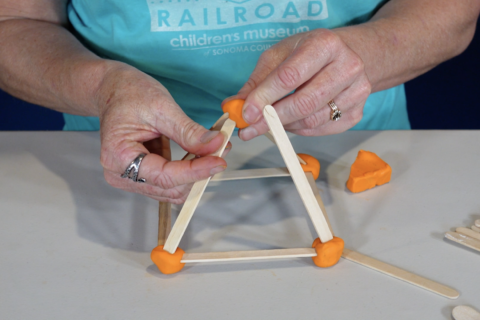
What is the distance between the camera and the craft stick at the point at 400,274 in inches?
22.1

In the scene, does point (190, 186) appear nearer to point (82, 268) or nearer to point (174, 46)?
point (82, 268)

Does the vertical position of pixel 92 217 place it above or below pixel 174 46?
below

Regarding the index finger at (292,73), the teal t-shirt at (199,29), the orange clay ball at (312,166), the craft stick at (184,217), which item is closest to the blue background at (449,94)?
the teal t-shirt at (199,29)

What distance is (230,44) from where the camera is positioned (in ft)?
3.01

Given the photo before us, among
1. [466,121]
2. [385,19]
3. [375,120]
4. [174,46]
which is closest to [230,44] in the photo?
[174,46]

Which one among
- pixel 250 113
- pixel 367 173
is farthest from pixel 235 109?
pixel 367 173

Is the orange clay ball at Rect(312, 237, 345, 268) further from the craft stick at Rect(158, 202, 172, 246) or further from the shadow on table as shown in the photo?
the craft stick at Rect(158, 202, 172, 246)

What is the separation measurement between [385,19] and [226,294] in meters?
0.59

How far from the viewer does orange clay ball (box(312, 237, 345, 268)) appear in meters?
0.60

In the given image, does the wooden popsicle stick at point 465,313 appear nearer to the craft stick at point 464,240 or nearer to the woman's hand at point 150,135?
the craft stick at point 464,240

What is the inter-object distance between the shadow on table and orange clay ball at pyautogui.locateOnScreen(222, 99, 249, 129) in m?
0.16

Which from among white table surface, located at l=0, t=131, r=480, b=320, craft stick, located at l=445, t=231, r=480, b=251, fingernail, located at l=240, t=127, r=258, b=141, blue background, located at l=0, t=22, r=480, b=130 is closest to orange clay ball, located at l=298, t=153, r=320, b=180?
white table surface, located at l=0, t=131, r=480, b=320

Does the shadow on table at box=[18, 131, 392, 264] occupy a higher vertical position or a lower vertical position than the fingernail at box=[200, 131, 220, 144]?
lower

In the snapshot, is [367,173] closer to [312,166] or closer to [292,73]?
[312,166]
